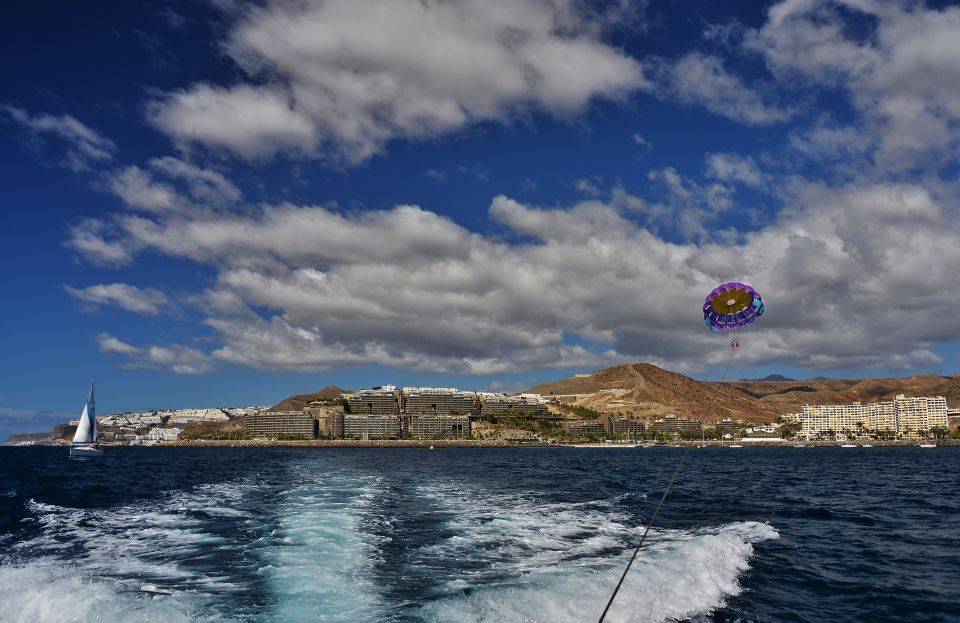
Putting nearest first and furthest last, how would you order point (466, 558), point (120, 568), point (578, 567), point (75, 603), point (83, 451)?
point (75, 603)
point (120, 568)
point (578, 567)
point (466, 558)
point (83, 451)

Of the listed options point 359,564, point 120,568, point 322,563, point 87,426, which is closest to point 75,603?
point 120,568

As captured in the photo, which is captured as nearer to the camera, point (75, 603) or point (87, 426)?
point (75, 603)

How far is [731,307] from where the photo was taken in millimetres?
26391

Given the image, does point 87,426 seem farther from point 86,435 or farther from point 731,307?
point 731,307

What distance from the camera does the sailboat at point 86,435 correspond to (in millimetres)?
118188

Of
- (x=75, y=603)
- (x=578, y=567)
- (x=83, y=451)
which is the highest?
(x=75, y=603)

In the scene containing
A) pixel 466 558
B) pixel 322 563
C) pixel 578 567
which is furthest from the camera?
pixel 466 558

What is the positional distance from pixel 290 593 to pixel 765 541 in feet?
63.9

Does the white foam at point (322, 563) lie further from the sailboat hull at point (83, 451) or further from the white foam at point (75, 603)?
the sailboat hull at point (83, 451)

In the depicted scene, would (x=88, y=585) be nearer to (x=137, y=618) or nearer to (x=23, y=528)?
(x=137, y=618)

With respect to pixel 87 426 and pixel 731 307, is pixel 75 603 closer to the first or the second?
pixel 731 307

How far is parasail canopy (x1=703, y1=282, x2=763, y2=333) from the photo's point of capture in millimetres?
26094

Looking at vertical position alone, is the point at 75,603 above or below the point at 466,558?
above

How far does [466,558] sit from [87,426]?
133 m
